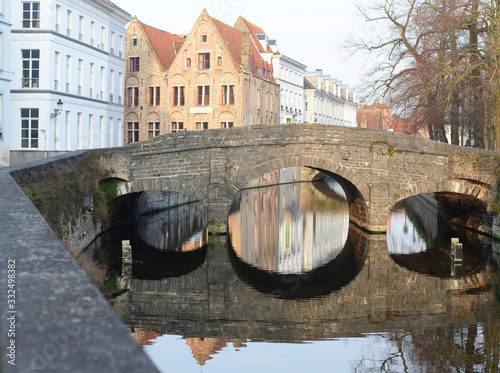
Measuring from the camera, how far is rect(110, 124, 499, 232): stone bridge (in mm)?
21688

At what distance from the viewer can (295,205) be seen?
117 feet

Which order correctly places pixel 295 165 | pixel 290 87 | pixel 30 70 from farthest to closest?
pixel 290 87 < pixel 30 70 < pixel 295 165

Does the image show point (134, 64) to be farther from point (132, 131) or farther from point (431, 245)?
point (431, 245)

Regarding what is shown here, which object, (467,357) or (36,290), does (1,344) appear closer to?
(36,290)

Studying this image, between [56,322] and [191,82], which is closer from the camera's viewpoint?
[56,322]

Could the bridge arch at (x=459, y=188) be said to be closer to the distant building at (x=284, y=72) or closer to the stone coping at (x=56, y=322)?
the stone coping at (x=56, y=322)

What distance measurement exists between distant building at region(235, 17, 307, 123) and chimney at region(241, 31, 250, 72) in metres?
7.81

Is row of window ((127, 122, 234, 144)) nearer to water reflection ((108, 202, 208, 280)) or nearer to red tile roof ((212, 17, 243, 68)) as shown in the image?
red tile roof ((212, 17, 243, 68))

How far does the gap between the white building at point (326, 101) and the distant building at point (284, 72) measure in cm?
288

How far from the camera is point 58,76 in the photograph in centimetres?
3081

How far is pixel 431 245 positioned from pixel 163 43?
3221 cm

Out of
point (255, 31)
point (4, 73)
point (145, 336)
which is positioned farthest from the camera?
point (255, 31)

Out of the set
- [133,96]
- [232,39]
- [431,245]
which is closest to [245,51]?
[232,39]

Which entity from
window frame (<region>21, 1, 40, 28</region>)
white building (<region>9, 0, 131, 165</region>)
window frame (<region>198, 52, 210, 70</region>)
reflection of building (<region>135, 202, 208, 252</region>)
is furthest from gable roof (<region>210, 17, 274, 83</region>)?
window frame (<region>21, 1, 40, 28</region>)
